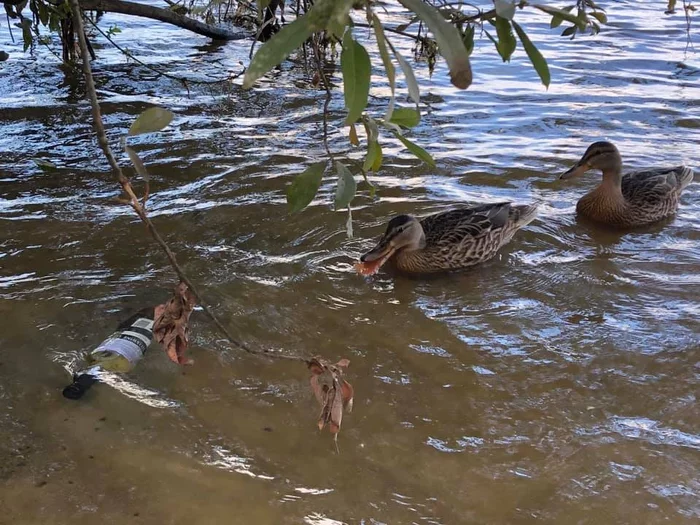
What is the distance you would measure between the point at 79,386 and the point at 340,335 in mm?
1555

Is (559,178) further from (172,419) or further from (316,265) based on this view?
(172,419)

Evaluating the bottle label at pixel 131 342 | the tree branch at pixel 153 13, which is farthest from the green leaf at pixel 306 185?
the tree branch at pixel 153 13

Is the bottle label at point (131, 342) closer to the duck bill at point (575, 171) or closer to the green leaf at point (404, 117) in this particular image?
the green leaf at point (404, 117)

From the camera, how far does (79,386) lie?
154 inches

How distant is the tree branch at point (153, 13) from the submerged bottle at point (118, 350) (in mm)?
3443

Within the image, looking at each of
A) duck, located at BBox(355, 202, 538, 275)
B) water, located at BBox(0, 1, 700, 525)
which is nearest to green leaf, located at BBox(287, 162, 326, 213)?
water, located at BBox(0, 1, 700, 525)

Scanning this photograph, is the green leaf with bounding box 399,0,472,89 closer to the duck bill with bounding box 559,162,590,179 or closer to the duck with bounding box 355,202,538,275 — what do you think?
the duck with bounding box 355,202,538,275

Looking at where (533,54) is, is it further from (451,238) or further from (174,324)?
(451,238)

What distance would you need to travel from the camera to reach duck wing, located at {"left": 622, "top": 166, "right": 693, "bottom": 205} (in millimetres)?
6508

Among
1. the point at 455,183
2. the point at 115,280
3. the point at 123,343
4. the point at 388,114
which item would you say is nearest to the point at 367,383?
the point at 123,343

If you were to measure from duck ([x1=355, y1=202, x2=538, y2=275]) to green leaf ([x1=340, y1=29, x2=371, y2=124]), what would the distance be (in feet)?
13.2

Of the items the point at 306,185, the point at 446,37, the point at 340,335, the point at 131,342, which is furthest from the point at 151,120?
the point at 340,335

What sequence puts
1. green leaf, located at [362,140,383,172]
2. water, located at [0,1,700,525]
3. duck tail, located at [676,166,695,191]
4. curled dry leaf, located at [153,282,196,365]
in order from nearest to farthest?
green leaf, located at [362,140,383,172] → curled dry leaf, located at [153,282,196,365] → water, located at [0,1,700,525] → duck tail, located at [676,166,695,191]

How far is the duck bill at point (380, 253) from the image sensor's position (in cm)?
534
